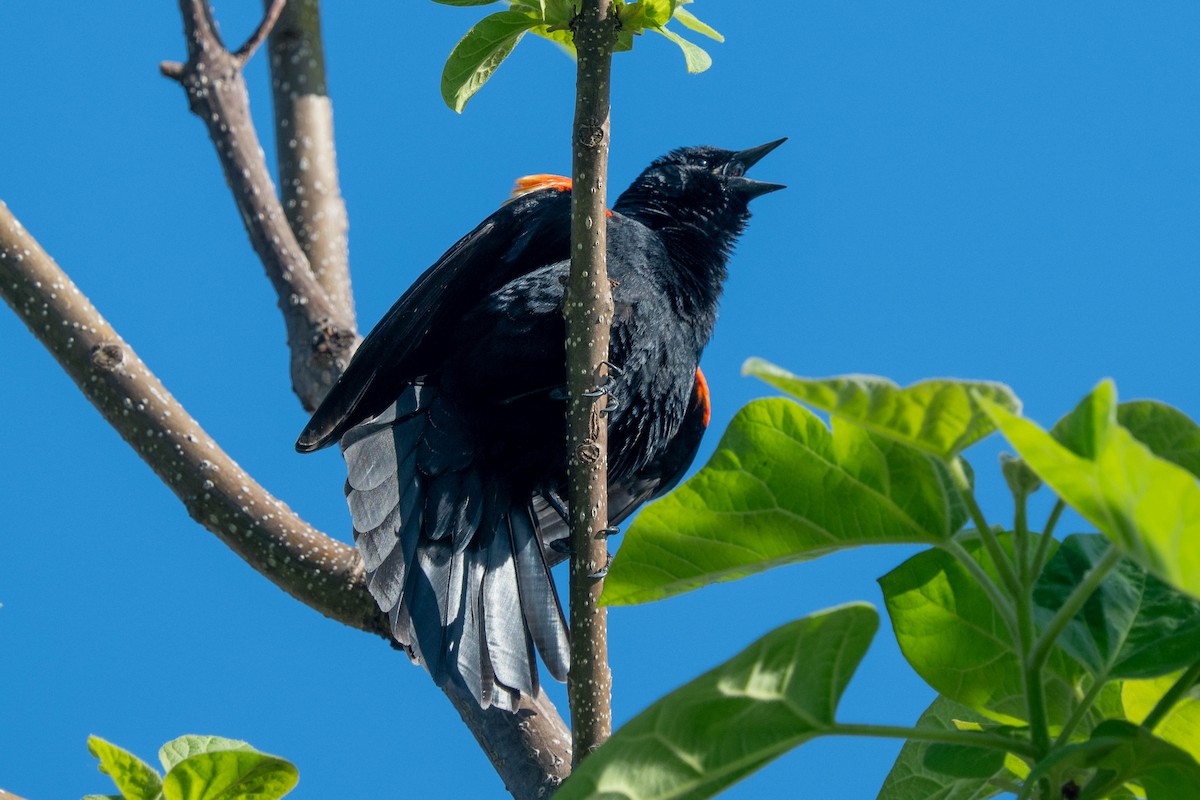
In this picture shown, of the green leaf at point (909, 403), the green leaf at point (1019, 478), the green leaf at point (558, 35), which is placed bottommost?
the green leaf at point (1019, 478)

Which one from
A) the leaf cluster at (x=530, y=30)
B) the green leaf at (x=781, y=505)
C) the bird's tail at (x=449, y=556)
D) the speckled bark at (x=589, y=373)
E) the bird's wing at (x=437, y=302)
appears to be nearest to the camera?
the green leaf at (x=781, y=505)

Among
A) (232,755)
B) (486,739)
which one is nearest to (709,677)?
(232,755)

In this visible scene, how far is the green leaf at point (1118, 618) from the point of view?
3.10 ft

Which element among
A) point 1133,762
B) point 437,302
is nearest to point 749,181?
point 437,302

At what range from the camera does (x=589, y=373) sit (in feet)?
6.65

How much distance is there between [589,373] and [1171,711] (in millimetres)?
1144

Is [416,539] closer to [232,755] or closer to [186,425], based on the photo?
[186,425]

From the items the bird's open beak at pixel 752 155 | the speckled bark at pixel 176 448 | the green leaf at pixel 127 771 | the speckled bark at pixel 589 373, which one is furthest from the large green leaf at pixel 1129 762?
the bird's open beak at pixel 752 155

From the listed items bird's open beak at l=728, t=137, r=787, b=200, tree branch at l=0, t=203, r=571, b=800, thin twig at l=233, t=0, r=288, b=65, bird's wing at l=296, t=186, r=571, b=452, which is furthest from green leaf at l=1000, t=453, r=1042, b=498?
thin twig at l=233, t=0, r=288, b=65

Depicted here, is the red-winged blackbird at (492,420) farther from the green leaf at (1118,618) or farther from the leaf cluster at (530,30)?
the green leaf at (1118,618)

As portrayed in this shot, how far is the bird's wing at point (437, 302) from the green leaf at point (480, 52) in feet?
3.57

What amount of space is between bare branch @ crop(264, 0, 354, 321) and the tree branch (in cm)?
79

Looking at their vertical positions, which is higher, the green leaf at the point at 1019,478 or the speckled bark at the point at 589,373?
the speckled bark at the point at 589,373

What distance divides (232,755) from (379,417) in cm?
190
